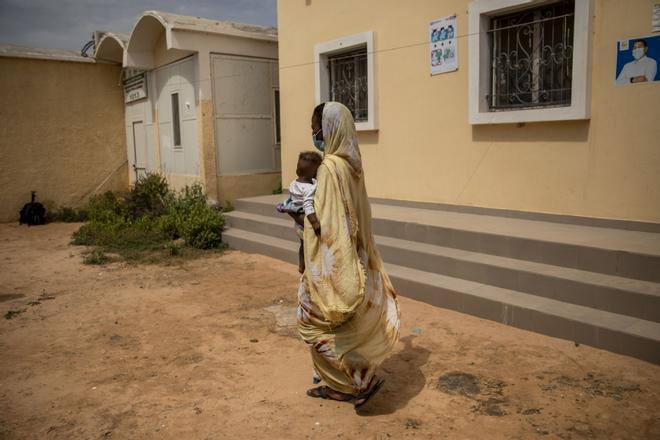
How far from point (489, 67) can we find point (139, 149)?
922 cm

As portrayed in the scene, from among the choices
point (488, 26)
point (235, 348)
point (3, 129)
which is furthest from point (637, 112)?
point (3, 129)

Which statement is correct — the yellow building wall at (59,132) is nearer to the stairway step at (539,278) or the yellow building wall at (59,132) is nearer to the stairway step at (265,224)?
the stairway step at (265,224)

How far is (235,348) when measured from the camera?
4.38 meters

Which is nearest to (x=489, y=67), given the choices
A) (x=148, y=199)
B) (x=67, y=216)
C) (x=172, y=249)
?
(x=172, y=249)

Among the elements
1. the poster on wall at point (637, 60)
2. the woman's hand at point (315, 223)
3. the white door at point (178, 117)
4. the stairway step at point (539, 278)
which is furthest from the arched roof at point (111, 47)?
the woman's hand at point (315, 223)

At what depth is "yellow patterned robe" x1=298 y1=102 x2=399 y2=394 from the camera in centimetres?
291

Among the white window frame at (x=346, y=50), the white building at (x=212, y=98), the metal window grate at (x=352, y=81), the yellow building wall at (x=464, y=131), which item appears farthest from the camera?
the white building at (x=212, y=98)

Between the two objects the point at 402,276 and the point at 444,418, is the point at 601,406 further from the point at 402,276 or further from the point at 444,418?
the point at 402,276

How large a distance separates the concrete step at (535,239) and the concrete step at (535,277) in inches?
2.8

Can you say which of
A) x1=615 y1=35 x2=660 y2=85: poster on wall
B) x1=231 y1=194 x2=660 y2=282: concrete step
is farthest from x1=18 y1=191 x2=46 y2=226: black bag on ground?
x1=615 y1=35 x2=660 y2=85: poster on wall

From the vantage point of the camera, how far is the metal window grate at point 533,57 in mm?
5617

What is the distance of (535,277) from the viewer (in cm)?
463

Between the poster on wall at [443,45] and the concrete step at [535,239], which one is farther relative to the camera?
the poster on wall at [443,45]

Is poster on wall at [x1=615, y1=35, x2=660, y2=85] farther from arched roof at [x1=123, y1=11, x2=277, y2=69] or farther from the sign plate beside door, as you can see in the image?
the sign plate beside door
